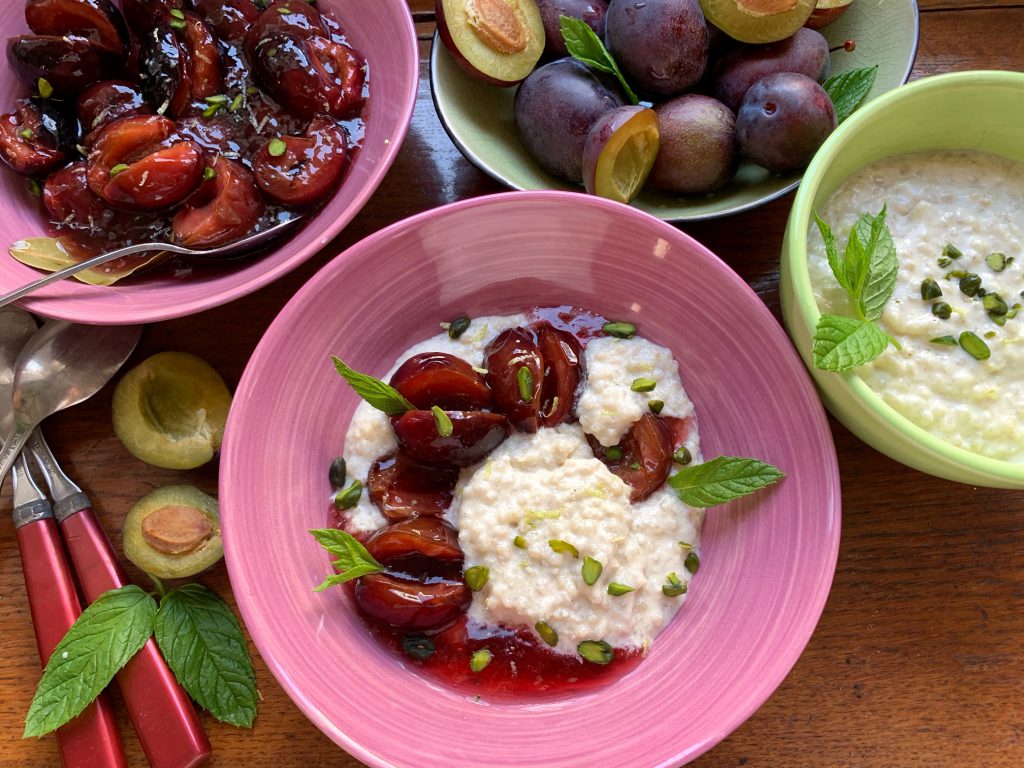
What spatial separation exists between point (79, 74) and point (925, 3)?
1.76 meters

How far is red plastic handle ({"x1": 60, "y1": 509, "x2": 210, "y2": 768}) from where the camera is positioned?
4.86 feet

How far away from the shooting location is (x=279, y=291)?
1.71 metres

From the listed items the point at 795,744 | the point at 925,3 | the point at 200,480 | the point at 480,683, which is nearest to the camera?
the point at 480,683

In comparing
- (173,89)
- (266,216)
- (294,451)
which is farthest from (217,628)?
(173,89)

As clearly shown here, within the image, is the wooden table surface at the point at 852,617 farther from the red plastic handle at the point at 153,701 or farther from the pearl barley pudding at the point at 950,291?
the pearl barley pudding at the point at 950,291

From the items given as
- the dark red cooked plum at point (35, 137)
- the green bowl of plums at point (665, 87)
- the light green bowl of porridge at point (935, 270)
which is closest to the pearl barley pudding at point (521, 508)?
the light green bowl of porridge at point (935, 270)

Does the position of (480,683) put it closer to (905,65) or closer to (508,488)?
(508,488)

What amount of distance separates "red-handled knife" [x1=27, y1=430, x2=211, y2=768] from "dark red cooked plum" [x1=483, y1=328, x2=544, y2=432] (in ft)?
2.63

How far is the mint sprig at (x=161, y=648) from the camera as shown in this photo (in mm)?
1461

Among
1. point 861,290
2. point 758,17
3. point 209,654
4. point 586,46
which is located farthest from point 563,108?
point 209,654

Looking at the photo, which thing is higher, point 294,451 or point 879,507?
point 294,451

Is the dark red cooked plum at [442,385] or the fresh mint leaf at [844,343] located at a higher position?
the fresh mint leaf at [844,343]

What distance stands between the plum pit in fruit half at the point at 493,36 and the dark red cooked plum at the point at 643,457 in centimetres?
73

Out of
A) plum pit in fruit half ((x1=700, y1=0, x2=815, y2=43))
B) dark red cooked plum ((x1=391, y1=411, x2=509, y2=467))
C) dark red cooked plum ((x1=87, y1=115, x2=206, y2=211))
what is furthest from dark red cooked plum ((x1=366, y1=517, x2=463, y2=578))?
plum pit in fruit half ((x1=700, y1=0, x2=815, y2=43))
